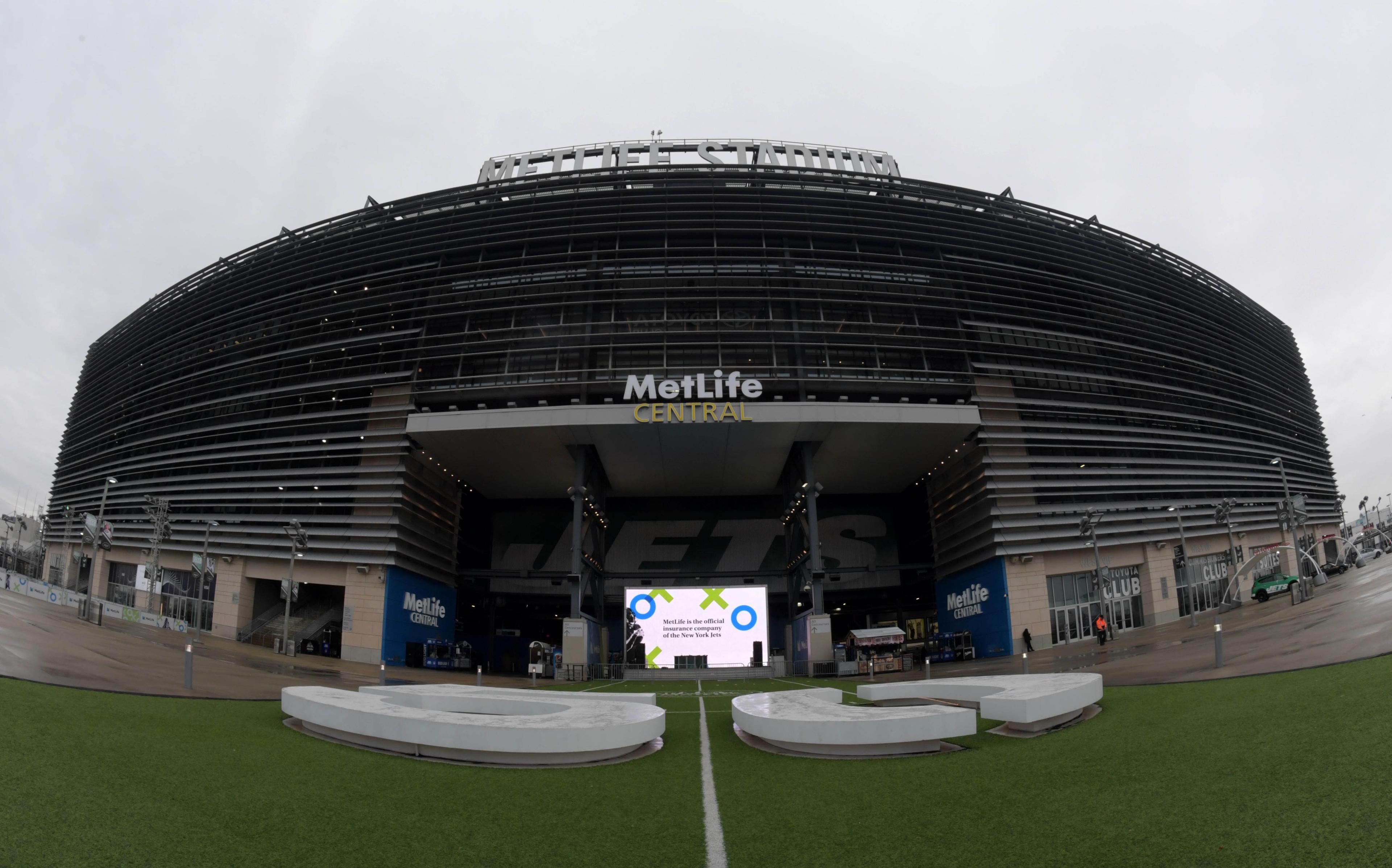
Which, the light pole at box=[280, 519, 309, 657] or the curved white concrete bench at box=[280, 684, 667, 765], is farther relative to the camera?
the light pole at box=[280, 519, 309, 657]

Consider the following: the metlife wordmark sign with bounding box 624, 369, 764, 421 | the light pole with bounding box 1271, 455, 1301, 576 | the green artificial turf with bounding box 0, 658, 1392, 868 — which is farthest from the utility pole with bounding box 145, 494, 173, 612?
the light pole with bounding box 1271, 455, 1301, 576

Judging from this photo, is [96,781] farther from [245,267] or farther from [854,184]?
[245,267]

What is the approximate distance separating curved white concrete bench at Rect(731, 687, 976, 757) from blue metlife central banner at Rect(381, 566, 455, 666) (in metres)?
31.4

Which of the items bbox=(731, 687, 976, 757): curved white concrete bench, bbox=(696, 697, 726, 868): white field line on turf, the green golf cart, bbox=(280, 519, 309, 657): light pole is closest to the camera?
bbox=(696, 697, 726, 868): white field line on turf

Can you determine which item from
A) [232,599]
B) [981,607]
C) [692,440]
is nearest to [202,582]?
[232,599]

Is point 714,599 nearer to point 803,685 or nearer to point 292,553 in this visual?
point 803,685

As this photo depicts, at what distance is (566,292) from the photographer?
38.3 m

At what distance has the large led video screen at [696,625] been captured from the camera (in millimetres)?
37844

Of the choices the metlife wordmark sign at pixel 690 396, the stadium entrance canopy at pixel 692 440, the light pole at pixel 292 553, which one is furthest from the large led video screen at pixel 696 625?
the light pole at pixel 292 553

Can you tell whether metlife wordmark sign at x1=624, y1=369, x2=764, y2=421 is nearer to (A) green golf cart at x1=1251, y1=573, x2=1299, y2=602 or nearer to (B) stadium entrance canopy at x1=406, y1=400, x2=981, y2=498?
(B) stadium entrance canopy at x1=406, y1=400, x2=981, y2=498

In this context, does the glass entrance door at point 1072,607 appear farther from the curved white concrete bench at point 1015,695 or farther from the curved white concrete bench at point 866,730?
the curved white concrete bench at point 866,730

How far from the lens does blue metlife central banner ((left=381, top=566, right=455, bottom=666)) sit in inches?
1432

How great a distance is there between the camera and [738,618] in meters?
38.3

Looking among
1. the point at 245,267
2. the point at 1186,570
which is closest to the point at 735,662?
the point at 1186,570
